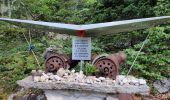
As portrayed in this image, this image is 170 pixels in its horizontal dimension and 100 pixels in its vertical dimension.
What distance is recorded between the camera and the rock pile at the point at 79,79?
493cm

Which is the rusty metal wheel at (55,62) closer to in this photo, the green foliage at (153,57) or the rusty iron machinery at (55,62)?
the rusty iron machinery at (55,62)

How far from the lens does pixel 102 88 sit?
4.84 m

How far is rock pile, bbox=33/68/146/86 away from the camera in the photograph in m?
4.93

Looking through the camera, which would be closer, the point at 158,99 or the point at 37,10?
the point at 158,99

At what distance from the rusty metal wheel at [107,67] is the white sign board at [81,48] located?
0.27 m

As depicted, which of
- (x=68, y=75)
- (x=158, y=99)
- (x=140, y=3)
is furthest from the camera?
(x=140, y=3)

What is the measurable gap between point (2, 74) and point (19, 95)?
1.38m

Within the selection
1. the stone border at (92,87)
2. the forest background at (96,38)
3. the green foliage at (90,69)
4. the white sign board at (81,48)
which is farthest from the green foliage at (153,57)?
the stone border at (92,87)

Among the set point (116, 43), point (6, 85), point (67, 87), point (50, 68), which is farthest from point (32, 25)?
point (116, 43)

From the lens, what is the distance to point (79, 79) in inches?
198

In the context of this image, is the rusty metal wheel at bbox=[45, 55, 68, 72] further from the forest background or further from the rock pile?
the forest background

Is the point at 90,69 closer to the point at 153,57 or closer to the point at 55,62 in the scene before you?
the point at 55,62

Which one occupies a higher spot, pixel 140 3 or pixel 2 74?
pixel 140 3

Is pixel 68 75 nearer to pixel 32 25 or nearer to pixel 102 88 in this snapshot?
pixel 102 88
